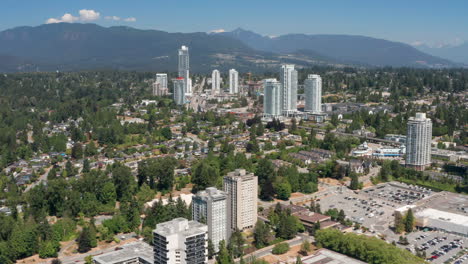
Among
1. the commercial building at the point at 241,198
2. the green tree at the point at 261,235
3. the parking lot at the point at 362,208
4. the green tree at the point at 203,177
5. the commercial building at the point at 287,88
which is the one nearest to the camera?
the green tree at the point at 261,235

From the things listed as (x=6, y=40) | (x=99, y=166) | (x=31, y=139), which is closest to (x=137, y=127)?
(x=31, y=139)

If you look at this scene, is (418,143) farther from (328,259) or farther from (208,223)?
(208,223)

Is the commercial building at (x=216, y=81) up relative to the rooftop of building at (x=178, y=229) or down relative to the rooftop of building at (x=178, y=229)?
up

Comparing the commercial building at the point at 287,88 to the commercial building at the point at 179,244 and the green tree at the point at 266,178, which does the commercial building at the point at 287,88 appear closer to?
the green tree at the point at 266,178

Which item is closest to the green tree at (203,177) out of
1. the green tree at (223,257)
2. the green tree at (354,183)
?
the green tree at (354,183)

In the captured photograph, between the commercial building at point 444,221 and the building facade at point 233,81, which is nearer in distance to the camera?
the commercial building at point 444,221

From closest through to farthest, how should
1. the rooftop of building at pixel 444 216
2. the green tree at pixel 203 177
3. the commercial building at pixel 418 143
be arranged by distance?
Answer: 1. the rooftop of building at pixel 444 216
2. the green tree at pixel 203 177
3. the commercial building at pixel 418 143

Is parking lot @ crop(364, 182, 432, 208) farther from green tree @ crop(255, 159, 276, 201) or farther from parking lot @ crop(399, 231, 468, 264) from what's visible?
green tree @ crop(255, 159, 276, 201)

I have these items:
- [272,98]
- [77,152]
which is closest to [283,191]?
[77,152]

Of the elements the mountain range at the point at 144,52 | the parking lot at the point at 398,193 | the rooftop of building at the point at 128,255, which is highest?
the mountain range at the point at 144,52
